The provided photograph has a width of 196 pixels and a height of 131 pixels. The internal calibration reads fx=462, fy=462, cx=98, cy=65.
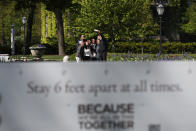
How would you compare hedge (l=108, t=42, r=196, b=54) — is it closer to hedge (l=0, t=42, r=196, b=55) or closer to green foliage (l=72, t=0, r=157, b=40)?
hedge (l=0, t=42, r=196, b=55)

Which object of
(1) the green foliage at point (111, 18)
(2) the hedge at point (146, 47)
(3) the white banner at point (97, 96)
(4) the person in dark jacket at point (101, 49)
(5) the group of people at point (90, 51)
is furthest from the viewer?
(2) the hedge at point (146, 47)

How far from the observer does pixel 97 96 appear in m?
3.35

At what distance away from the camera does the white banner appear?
333 cm

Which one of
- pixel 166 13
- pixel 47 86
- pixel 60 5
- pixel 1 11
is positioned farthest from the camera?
pixel 166 13

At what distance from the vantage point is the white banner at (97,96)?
3334 mm

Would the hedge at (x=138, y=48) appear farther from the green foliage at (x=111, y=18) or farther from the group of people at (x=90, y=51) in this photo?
the group of people at (x=90, y=51)

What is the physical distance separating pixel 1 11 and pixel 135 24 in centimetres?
1724

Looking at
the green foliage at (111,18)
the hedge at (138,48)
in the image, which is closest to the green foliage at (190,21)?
the hedge at (138,48)

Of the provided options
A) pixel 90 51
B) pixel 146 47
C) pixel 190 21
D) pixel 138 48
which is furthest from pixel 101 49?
pixel 190 21

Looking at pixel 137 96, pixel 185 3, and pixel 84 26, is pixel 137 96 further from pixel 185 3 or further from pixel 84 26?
pixel 185 3

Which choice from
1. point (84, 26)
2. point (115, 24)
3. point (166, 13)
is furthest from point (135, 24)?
point (166, 13)

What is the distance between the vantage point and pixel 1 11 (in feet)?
172

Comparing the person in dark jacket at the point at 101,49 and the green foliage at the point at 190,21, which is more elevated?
the green foliage at the point at 190,21

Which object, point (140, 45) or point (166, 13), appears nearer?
point (140, 45)
